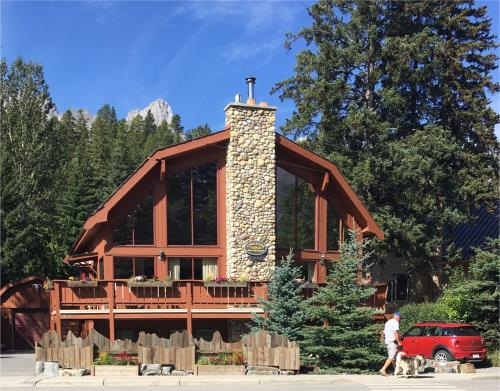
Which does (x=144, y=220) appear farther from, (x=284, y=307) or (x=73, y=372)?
(x=73, y=372)

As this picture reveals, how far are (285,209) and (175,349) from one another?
898 centimetres

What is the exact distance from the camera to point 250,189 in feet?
74.8

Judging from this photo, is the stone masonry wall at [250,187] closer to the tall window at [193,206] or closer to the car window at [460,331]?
the tall window at [193,206]

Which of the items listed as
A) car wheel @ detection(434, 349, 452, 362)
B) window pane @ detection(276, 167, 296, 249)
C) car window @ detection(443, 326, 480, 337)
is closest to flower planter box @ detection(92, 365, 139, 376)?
window pane @ detection(276, 167, 296, 249)

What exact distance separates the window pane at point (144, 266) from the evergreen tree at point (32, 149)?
45.9 feet

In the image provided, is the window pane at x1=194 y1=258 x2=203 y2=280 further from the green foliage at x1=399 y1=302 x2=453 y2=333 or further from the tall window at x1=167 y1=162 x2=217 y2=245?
the green foliage at x1=399 y1=302 x2=453 y2=333

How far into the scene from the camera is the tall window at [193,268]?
74.2 ft

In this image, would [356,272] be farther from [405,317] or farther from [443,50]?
[443,50]

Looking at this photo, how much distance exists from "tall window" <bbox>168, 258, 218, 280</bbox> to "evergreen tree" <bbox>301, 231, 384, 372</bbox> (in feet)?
16.4

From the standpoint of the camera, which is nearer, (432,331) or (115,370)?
(115,370)

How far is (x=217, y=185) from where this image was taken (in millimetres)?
23109

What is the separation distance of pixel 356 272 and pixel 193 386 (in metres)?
7.21

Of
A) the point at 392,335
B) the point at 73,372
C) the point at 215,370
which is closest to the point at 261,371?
the point at 215,370

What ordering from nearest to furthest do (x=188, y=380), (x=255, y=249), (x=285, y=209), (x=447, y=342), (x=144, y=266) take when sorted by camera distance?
(x=188, y=380), (x=447, y=342), (x=255, y=249), (x=144, y=266), (x=285, y=209)
